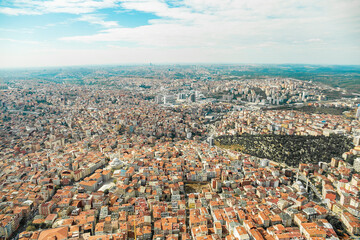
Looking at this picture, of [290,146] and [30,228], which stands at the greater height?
[290,146]

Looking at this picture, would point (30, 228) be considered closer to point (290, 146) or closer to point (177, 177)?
point (177, 177)

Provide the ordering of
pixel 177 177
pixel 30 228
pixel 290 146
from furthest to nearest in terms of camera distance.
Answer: pixel 290 146
pixel 177 177
pixel 30 228

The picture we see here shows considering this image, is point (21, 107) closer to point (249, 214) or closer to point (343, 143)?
point (249, 214)

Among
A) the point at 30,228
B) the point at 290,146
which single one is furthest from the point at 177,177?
the point at 290,146

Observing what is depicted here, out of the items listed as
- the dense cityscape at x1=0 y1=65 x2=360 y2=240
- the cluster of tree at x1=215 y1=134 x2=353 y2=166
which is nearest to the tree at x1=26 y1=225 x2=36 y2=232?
the dense cityscape at x1=0 y1=65 x2=360 y2=240

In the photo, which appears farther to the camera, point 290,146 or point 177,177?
point 290,146

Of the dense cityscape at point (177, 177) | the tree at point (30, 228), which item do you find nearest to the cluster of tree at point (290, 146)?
the dense cityscape at point (177, 177)

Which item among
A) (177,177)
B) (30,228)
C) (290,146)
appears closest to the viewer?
(30,228)
